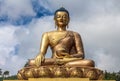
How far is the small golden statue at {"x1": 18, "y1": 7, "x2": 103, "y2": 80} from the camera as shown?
9906 millimetres

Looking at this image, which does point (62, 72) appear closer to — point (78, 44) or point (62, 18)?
point (78, 44)

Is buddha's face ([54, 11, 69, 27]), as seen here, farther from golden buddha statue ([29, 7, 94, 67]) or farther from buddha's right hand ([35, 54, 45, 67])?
buddha's right hand ([35, 54, 45, 67])

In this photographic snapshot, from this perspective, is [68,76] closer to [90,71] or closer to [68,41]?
[90,71]

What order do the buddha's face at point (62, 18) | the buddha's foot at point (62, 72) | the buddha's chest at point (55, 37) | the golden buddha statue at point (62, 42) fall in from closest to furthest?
the buddha's foot at point (62, 72)
the golden buddha statue at point (62, 42)
the buddha's chest at point (55, 37)
the buddha's face at point (62, 18)

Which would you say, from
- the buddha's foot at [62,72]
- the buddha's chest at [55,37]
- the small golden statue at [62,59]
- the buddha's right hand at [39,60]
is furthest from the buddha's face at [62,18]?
the buddha's foot at [62,72]

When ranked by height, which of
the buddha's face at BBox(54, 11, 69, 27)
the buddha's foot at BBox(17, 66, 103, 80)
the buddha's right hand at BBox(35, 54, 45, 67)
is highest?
the buddha's face at BBox(54, 11, 69, 27)

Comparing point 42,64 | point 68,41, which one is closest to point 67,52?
point 68,41

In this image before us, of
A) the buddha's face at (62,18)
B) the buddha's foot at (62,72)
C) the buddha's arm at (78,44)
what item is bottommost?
the buddha's foot at (62,72)

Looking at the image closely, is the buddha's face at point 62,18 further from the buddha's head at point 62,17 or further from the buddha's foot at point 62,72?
the buddha's foot at point 62,72

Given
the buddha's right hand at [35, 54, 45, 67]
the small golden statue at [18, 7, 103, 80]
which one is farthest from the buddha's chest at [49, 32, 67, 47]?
the buddha's right hand at [35, 54, 45, 67]

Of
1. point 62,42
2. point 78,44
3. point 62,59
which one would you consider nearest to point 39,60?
point 62,59

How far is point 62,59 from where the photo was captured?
10609 mm

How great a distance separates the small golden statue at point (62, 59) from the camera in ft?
32.5

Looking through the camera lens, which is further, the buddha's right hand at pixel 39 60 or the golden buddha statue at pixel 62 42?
the golden buddha statue at pixel 62 42
